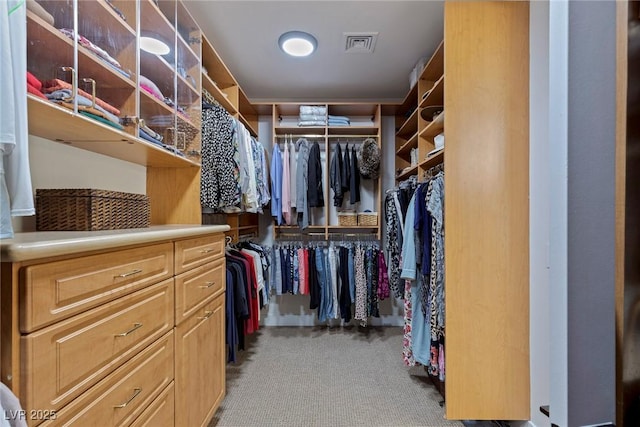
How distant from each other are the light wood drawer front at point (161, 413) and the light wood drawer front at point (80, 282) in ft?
1.42

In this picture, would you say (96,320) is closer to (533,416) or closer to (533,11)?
(533,416)

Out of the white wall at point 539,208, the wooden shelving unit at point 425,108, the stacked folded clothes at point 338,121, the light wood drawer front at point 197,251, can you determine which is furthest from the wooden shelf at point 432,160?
the light wood drawer front at point 197,251

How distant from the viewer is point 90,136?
1076mm

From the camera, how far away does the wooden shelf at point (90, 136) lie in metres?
0.83

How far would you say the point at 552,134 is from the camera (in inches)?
16.9

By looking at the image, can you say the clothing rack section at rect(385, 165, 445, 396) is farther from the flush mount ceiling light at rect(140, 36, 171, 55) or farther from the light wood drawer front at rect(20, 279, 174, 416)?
the flush mount ceiling light at rect(140, 36, 171, 55)

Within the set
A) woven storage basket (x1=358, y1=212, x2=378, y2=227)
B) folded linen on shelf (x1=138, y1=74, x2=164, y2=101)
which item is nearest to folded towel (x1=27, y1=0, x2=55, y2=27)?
folded linen on shelf (x1=138, y1=74, x2=164, y2=101)

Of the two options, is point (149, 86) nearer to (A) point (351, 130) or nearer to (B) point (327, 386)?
(A) point (351, 130)

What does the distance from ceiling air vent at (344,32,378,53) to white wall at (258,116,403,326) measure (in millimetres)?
1032

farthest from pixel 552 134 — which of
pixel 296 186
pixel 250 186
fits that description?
pixel 296 186

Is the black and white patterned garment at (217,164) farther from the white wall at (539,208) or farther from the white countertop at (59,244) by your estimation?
the white wall at (539,208)

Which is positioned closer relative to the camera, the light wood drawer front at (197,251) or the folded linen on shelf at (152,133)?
the light wood drawer front at (197,251)

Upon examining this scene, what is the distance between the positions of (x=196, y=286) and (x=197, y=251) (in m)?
0.16

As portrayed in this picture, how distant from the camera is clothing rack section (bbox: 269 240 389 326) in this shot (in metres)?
2.51
